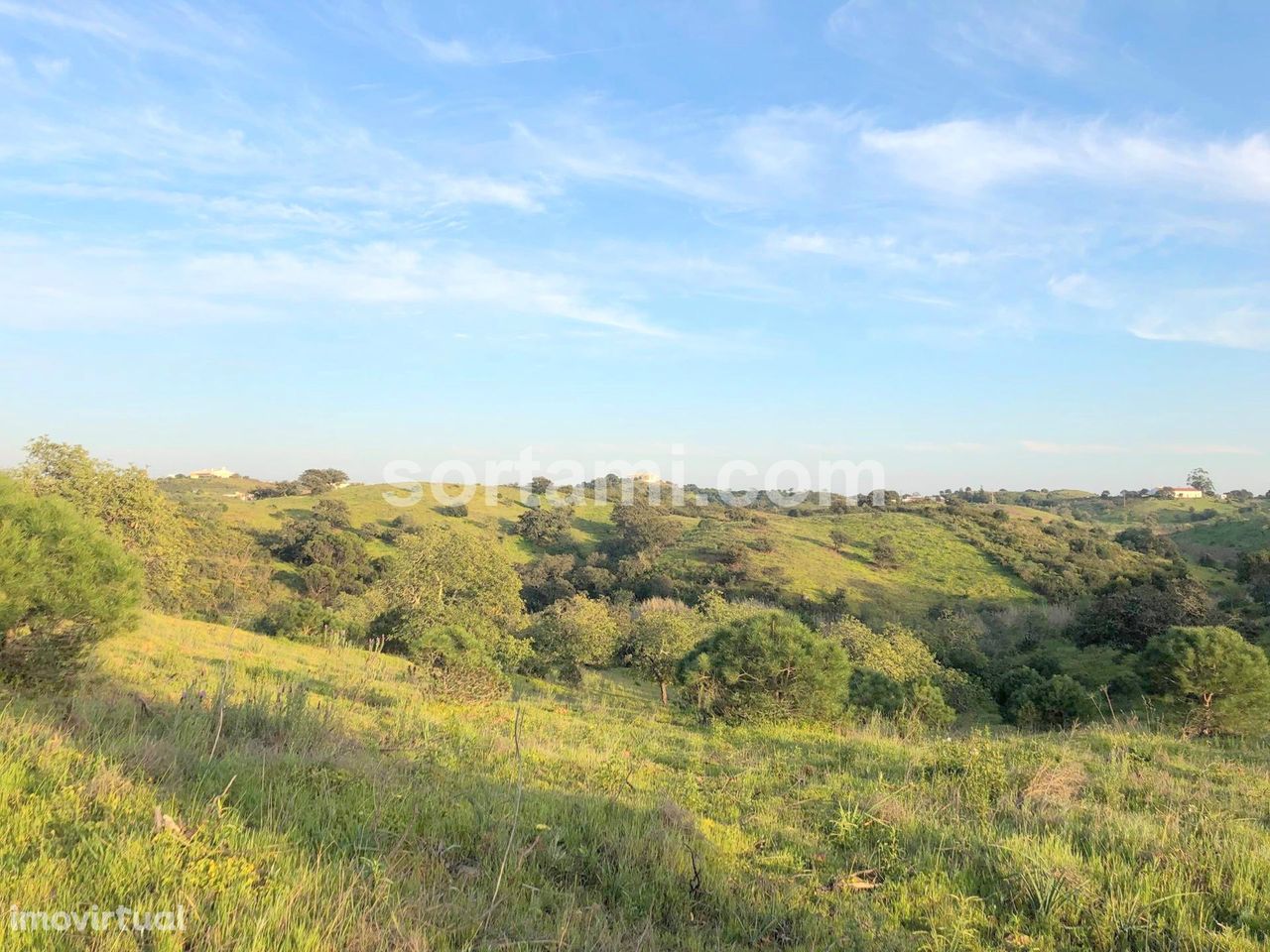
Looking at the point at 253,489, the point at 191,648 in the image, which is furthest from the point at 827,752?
the point at 253,489

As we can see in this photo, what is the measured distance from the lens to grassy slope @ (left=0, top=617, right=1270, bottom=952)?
3.12m

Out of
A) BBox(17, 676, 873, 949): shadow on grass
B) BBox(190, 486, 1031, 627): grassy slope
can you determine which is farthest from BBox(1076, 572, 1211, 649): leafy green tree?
BBox(17, 676, 873, 949): shadow on grass

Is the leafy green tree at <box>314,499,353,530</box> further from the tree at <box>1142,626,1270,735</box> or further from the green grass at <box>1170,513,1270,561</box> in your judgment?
the green grass at <box>1170,513,1270,561</box>

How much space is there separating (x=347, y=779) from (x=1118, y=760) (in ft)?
28.8

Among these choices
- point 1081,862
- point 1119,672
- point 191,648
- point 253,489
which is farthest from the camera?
point 253,489

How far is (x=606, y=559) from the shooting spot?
59.8 metres

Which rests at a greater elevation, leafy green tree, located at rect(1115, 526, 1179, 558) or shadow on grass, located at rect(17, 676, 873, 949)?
shadow on grass, located at rect(17, 676, 873, 949)

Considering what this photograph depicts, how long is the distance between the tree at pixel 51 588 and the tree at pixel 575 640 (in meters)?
18.9

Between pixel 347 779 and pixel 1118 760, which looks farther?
pixel 1118 760

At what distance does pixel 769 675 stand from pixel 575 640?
14.8 m

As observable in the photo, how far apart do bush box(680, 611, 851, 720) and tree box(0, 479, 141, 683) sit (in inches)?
387

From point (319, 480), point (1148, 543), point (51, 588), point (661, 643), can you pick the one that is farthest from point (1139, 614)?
point (319, 480)

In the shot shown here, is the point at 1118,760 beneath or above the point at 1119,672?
above

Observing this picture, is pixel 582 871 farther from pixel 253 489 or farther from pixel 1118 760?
pixel 253 489
